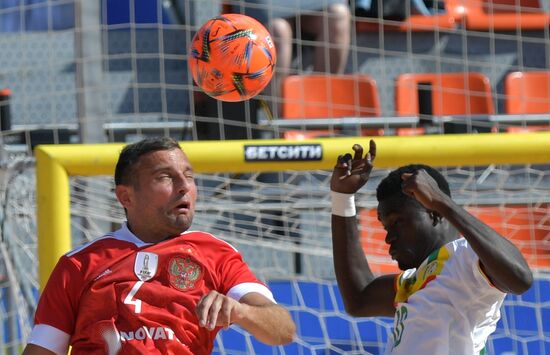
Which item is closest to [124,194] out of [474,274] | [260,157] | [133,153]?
[133,153]

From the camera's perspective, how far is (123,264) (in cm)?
300

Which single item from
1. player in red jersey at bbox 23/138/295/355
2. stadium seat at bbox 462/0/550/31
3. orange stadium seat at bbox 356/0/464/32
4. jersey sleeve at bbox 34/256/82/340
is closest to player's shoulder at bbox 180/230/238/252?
player in red jersey at bbox 23/138/295/355

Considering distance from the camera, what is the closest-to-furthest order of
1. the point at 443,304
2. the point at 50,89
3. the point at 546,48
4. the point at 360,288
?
the point at 443,304
the point at 360,288
the point at 50,89
the point at 546,48

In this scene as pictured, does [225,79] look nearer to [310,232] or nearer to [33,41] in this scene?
[310,232]

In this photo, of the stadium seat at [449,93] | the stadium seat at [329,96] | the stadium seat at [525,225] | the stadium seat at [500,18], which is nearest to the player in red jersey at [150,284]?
the stadium seat at [525,225]

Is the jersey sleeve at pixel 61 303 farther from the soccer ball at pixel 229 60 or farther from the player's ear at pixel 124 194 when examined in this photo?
the soccer ball at pixel 229 60

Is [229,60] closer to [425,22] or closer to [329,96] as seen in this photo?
[329,96]

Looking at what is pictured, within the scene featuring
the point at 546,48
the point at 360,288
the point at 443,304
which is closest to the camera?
the point at 443,304

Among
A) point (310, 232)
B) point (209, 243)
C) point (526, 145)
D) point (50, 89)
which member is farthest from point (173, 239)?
point (50, 89)

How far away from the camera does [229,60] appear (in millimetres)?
3734

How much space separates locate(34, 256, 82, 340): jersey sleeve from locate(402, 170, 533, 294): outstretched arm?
0.99 m

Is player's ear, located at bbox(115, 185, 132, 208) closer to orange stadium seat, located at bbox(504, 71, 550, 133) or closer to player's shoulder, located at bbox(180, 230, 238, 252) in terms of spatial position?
player's shoulder, located at bbox(180, 230, 238, 252)

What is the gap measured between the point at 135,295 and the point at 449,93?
4960mm

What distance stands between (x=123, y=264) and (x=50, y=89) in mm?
4542
